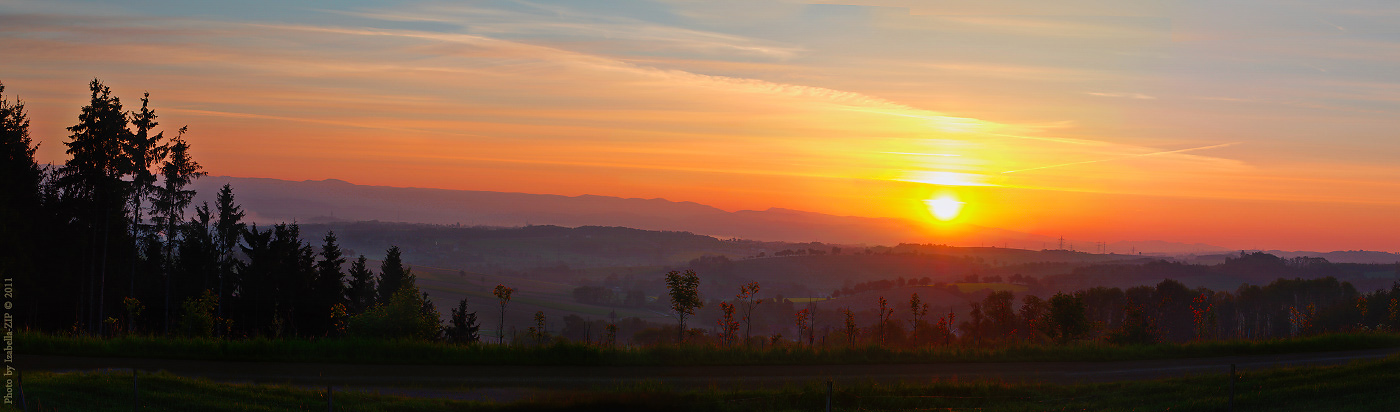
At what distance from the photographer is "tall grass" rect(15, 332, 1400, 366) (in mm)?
25250

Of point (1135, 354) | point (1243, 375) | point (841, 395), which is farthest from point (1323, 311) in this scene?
point (841, 395)

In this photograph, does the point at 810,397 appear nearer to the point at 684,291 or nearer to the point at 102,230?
the point at 684,291

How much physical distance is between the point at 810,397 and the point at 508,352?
10654mm

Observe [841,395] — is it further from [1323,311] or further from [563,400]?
[1323,311]

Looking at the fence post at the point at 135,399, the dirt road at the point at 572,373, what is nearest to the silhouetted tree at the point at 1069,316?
the dirt road at the point at 572,373

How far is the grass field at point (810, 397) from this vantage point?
1756 centimetres

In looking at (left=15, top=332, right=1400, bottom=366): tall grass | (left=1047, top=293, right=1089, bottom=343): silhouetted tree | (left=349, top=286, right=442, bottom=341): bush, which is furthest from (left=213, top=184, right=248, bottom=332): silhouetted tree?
(left=1047, top=293, right=1089, bottom=343): silhouetted tree

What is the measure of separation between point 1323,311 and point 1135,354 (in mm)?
71186

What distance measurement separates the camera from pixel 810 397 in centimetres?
2053

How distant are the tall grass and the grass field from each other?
493 cm

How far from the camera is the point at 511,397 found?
20.3 m

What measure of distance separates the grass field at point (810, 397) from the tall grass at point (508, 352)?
493 centimetres

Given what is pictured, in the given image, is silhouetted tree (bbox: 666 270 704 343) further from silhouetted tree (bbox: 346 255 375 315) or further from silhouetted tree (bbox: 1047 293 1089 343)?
silhouetted tree (bbox: 346 255 375 315)

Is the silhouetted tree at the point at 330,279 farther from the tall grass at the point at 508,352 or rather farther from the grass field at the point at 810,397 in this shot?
the grass field at the point at 810,397
